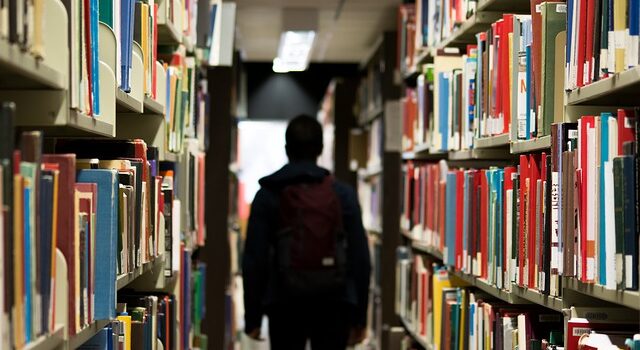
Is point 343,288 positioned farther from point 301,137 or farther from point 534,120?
point 534,120

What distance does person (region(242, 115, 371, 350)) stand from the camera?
357cm

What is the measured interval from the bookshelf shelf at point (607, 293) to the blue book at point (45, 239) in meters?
1.03

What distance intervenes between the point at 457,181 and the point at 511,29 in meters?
0.79

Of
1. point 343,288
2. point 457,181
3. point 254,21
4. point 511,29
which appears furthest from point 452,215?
point 254,21

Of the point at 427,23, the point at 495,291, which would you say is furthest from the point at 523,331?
the point at 427,23

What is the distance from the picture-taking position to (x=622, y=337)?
1971 millimetres

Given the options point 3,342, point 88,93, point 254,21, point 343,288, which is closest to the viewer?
point 3,342

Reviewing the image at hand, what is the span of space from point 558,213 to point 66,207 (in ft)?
3.60

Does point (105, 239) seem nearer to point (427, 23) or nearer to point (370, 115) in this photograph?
point (427, 23)

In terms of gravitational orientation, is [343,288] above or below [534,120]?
below

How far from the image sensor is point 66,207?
5.53 feet

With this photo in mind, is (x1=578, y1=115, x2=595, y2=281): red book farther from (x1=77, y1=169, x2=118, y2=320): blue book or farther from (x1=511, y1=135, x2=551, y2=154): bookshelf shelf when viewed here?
(x1=77, y1=169, x2=118, y2=320): blue book

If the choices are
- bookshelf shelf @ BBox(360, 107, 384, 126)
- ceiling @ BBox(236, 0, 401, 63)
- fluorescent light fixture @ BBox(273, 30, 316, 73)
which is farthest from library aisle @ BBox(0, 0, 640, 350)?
fluorescent light fixture @ BBox(273, 30, 316, 73)

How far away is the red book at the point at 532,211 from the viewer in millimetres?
2301
